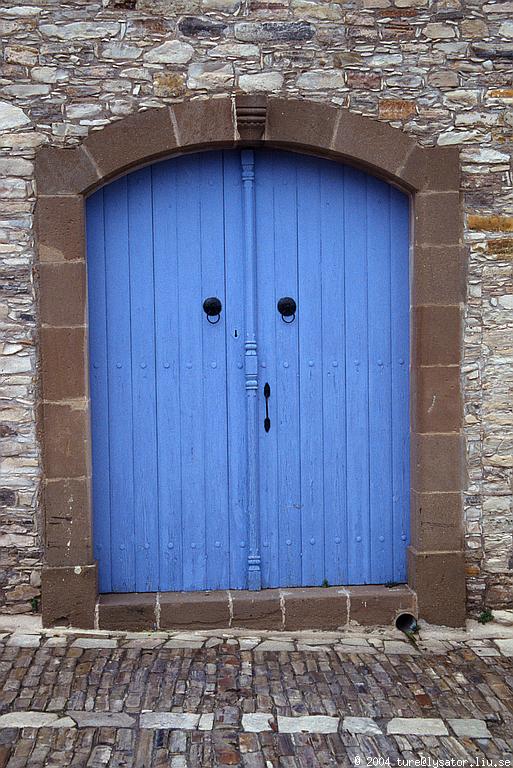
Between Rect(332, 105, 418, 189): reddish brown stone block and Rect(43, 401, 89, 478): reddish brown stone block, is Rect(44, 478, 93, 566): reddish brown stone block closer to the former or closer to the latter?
Rect(43, 401, 89, 478): reddish brown stone block

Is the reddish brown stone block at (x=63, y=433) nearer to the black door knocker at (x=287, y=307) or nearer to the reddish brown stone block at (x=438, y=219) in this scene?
the black door knocker at (x=287, y=307)

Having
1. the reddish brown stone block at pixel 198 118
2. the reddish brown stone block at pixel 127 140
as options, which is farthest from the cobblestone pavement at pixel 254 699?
the reddish brown stone block at pixel 198 118

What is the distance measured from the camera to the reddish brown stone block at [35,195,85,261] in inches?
180

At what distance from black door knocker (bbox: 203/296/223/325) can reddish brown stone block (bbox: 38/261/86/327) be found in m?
0.70

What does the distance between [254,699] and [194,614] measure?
0.92 meters

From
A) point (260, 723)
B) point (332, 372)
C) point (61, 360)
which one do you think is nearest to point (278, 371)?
point (332, 372)

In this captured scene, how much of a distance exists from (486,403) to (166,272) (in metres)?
1.93

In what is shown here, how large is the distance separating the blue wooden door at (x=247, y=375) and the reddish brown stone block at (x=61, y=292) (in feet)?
0.68

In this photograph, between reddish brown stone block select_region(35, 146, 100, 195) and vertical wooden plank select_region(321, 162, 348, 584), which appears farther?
vertical wooden plank select_region(321, 162, 348, 584)

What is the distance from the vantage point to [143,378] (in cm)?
484

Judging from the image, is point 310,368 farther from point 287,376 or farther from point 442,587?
point 442,587

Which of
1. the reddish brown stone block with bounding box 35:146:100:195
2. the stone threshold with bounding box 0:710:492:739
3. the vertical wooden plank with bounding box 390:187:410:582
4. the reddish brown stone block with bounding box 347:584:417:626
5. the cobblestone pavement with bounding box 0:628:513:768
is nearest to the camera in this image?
the cobblestone pavement with bounding box 0:628:513:768

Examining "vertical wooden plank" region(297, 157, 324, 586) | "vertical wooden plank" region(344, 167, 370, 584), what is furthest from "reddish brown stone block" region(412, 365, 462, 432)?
"vertical wooden plank" region(297, 157, 324, 586)

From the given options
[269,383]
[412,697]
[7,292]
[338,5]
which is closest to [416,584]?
[412,697]
